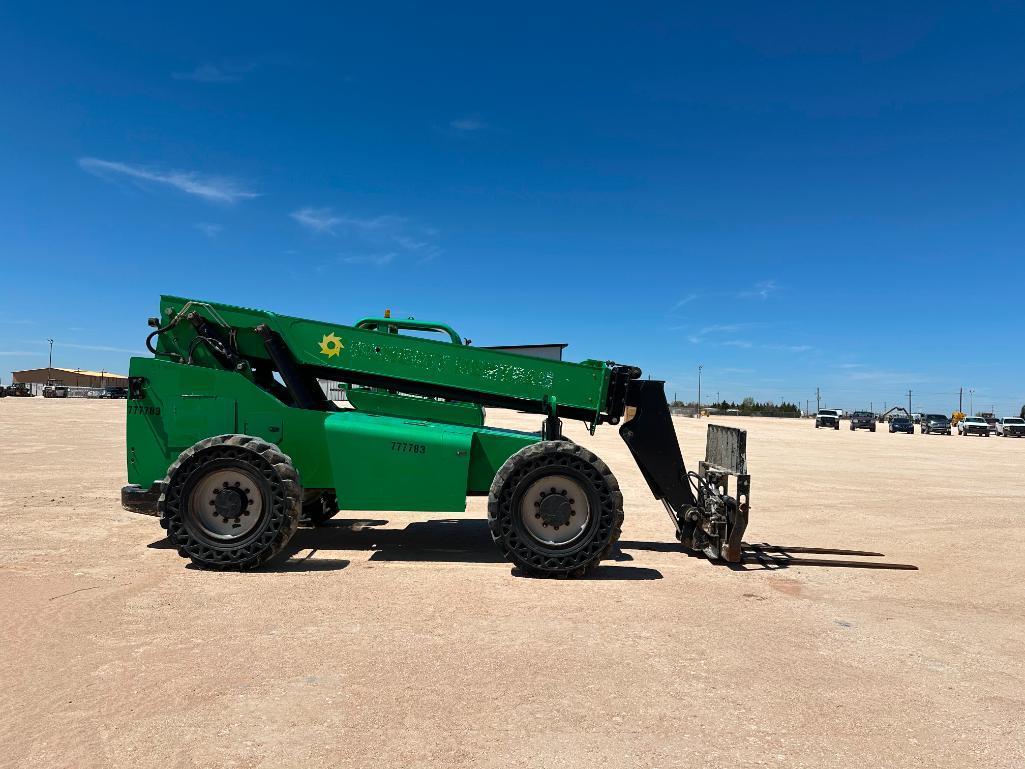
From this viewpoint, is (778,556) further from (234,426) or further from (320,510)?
(234,426)

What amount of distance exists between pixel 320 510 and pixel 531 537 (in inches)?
129

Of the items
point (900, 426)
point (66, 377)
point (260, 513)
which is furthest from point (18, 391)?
point (900, 426)

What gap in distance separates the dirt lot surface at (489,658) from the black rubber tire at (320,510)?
34 cm

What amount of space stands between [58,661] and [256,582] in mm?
1706

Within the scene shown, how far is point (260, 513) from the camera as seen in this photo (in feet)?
18.3

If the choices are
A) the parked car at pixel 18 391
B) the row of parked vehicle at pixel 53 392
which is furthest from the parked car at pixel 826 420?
the parked car at pixel 18 391

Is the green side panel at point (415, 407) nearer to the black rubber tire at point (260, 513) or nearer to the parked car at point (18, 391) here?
the black rubber tire at point (260, 513)

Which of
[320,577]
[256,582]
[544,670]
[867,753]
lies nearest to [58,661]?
[256,582]

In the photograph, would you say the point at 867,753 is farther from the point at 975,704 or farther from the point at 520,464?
the point at 520,464

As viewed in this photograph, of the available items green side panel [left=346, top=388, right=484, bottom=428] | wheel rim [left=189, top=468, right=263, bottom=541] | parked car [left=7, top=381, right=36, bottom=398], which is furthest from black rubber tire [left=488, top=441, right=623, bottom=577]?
parked car [left=7, top=381, right=36, bottom=398]

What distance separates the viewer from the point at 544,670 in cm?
352

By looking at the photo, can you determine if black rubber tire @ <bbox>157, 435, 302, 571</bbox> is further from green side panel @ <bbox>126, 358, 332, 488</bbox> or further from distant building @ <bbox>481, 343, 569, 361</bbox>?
distant building @ <bbox>481, 343, 569, 361</bbox>

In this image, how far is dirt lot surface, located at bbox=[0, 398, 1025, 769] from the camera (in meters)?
2.75

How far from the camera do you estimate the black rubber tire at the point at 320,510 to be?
727 cm
